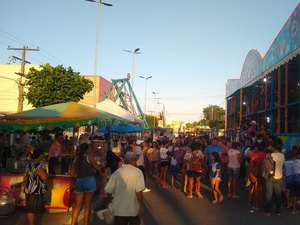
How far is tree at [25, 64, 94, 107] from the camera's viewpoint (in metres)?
26.9

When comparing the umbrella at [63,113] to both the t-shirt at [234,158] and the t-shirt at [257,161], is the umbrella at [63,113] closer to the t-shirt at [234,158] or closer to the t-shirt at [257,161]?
the t-shirt at [234,158]

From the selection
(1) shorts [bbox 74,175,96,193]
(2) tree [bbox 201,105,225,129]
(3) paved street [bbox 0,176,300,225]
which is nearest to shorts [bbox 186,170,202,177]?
(3) paved street [bbox 0,176,300,225]

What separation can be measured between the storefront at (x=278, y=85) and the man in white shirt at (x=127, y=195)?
11392 mm

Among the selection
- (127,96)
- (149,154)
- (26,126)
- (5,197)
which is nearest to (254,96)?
(149,154)

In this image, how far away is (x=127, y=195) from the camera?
5.11 metres

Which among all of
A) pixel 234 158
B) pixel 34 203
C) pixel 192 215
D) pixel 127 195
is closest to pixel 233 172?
pixel 234 158

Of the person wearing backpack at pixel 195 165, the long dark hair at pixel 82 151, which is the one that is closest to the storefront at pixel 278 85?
the person wearing backpack at pixel 195 165

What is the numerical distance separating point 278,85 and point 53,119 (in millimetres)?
12819

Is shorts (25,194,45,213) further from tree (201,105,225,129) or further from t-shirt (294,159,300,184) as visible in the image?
tree (201,105,225,129)

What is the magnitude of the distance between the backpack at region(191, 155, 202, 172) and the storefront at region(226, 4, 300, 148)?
576 centimetres

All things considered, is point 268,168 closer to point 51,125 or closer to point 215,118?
point 51,125

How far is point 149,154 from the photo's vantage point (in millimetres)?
14195

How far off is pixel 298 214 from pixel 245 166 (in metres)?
3.46

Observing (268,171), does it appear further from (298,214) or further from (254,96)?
(254,96)
